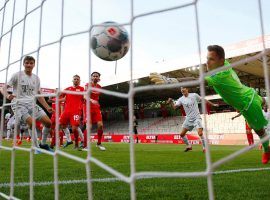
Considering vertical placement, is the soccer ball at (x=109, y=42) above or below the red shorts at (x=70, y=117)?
above

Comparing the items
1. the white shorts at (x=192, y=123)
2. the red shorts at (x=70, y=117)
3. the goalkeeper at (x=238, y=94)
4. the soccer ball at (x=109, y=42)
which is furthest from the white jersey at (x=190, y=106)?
the soccer ball at (x=109, y=42)

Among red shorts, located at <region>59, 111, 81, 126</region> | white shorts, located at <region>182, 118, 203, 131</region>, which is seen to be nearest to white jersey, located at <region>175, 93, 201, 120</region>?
white shorts, located at <region>182, 118, 203, 131</region>

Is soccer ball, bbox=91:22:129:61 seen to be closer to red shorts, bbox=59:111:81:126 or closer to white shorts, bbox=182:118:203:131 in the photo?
red shorts, bbox=59:111:81:126

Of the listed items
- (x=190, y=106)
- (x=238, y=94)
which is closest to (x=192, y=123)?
(x=190, y=106)

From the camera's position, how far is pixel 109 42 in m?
3.17

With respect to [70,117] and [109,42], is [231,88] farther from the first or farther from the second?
[70,117]

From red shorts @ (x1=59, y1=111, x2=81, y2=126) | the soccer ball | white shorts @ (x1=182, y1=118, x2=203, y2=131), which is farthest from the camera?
white shorts @ (x1=182, y1=118, x2=203, y2=131)

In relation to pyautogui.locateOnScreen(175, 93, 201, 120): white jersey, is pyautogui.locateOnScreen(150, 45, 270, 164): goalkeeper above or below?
below

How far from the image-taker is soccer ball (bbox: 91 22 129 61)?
3080 mm

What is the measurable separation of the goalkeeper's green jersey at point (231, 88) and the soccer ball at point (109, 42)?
0.98m

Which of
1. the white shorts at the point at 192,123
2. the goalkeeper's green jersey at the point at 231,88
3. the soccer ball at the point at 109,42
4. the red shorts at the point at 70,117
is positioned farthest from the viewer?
the white shorts at the point at 192,123

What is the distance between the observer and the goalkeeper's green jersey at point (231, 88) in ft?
12.0

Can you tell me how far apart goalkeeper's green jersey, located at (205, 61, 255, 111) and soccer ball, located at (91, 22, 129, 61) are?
0.98 metres

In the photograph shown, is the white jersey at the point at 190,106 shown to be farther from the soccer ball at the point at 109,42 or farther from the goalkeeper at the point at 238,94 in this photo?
the soccer ball at the point at 109,42
